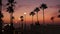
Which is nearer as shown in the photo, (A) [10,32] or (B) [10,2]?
(A) [10,32]

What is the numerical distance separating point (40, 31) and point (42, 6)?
58.9ft

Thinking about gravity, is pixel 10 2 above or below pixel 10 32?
above

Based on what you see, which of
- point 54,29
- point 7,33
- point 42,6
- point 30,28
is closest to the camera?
point 7,33

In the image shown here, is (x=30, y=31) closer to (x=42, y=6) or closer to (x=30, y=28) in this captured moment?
(x=30, y=28)

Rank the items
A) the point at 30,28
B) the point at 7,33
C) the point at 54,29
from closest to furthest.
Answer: the point at 7,33
the point at 54,29
the point at 30,28

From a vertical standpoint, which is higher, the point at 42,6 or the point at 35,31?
the point at 42,6

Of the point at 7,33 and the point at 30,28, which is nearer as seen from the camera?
the point at 7,33

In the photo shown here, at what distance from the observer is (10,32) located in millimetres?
48531

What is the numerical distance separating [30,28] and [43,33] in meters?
4.53

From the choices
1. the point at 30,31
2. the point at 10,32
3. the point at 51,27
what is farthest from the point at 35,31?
the point at 10,32

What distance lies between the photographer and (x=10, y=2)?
204ft

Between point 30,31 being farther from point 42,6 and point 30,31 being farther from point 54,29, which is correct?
point 42,6

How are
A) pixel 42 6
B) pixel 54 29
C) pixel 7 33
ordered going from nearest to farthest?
pixel 7 33 → pixel 54 29 → pixel 42 6

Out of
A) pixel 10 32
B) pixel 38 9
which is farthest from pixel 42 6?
pixel 10 32
